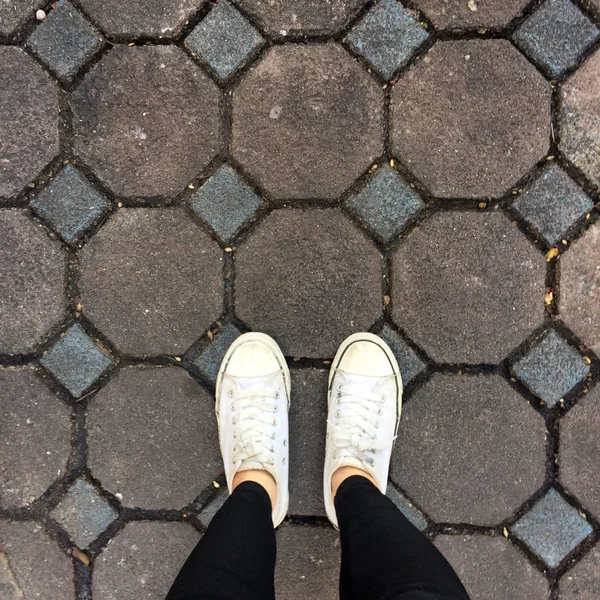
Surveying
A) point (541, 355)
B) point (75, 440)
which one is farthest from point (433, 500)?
point (75, 440)

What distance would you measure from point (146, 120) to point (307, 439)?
1064 millimetres

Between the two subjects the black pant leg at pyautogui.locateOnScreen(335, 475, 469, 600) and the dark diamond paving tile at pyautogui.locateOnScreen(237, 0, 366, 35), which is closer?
the black pant leg at pyautogui.locateOnScreen(335, 475, 469, 600)

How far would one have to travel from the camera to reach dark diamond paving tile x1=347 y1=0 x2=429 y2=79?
142 centimetres

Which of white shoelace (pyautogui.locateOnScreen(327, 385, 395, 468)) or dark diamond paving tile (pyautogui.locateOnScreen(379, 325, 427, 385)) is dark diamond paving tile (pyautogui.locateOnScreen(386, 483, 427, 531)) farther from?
dark diamond paving tile (pyautogui.locateOnScreen(379, 325, 427, 385))

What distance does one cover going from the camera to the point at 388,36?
4.67 ft

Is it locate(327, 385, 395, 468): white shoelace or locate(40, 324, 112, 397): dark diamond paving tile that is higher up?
locate(40, 324, 112, 397): dark diamond paving tile

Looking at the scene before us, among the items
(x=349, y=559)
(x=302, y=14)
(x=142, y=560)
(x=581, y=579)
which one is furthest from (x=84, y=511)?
(x=302, y=14)

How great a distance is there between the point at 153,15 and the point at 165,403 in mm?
1137

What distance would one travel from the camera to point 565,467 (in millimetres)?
1449

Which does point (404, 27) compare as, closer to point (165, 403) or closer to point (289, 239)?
point (289, 239)

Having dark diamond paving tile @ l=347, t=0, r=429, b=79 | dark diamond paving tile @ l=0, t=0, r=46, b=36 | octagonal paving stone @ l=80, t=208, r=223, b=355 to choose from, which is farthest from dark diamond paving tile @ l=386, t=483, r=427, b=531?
dark diamond paving tile @ l=0, t=0, r=46, b=36

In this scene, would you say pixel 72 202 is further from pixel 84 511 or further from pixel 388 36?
pixel 388 36

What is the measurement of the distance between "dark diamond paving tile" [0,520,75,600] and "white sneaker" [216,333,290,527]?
Answer: 59cm

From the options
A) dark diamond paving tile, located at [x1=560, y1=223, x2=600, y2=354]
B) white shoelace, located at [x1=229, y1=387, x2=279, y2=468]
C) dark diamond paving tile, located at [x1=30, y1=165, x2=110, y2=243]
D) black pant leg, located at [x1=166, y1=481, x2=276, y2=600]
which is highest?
dark diamond paving tile, located at [x1=30, y1=165, x2=110, y2=243]
